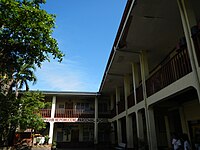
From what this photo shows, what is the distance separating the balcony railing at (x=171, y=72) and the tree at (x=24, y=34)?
14.6ft

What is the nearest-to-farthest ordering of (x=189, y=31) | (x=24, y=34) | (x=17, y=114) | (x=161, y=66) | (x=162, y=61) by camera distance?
1. (x=189, y=31)
2. (x=24, y=34)
3. (x=161, y=66)
4. (x=17, y=114)
5. (x=162, y=61)

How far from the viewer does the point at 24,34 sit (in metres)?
7.17

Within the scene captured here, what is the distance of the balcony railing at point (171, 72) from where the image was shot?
5.26 m

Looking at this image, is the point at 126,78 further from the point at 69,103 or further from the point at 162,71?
the point at 69,103

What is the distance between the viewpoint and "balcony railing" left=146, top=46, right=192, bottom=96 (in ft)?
17.2

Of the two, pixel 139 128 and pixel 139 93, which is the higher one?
pixel 139 93

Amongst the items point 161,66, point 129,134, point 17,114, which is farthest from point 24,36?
point 129,134

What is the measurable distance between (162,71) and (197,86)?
8.50ft

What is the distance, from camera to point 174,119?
10.7 metres

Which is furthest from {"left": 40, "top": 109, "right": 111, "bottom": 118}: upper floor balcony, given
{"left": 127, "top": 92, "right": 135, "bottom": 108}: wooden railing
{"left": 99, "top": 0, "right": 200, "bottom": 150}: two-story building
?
{"left": 127, "top": 92, "right": 135, "bottom": 108}: wooden railing

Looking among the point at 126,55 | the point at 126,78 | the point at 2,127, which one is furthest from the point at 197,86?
the point at 2,127

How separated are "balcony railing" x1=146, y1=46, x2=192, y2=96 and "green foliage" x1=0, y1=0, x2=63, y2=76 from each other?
447 cm

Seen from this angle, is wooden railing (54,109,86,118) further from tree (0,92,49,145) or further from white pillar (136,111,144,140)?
white pillar (136,111,144,140)

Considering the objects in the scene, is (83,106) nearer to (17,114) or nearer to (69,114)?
(69,114)
